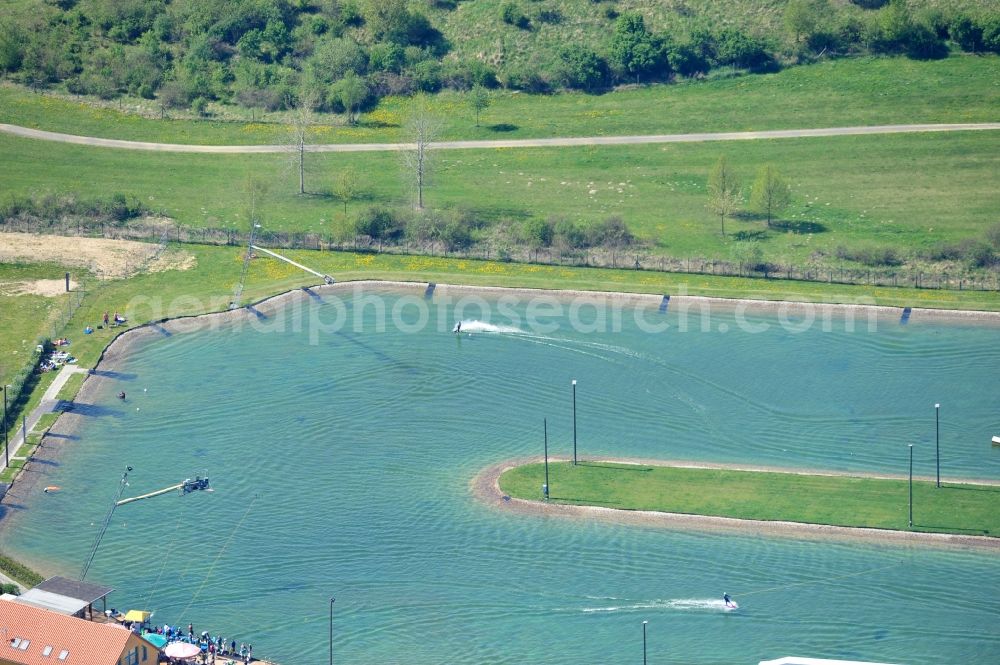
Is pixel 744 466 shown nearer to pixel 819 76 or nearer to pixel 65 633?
pixel 65 633

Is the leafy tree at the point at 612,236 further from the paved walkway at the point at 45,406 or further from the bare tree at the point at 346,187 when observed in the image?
the paved walkway at the point at 45,406

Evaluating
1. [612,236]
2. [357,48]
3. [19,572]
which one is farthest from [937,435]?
[357,48]

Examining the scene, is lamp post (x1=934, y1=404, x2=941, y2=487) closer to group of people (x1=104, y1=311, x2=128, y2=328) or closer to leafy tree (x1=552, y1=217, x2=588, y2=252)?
leafy tree (x1=552, y1=217, x2=588, y2=252)

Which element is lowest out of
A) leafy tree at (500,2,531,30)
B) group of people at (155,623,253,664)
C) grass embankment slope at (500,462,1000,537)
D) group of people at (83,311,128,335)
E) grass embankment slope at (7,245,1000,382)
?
group of people at (155,623,253,664)

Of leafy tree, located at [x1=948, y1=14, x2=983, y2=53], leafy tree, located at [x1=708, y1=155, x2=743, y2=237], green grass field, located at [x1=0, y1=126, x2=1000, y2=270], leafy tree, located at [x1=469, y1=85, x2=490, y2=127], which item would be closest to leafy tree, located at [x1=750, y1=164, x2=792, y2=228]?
green grass field, located at [x1=0, y1=126, x2=1000, y2=270]

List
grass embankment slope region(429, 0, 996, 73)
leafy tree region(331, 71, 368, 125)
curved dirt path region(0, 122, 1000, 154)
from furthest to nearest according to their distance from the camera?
grass embankment slope region(429, 0, 996, 73) → leafy tree region(331, 71, 368, 125) → curved dirt path region(0, 122, 1000, 154)

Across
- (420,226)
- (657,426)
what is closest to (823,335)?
(657,426)

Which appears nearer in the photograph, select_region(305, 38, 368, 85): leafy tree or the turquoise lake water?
the turquoise lake water

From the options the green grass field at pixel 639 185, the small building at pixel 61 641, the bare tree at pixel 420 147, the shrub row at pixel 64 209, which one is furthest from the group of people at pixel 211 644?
the bare tree at pixel 420 147
